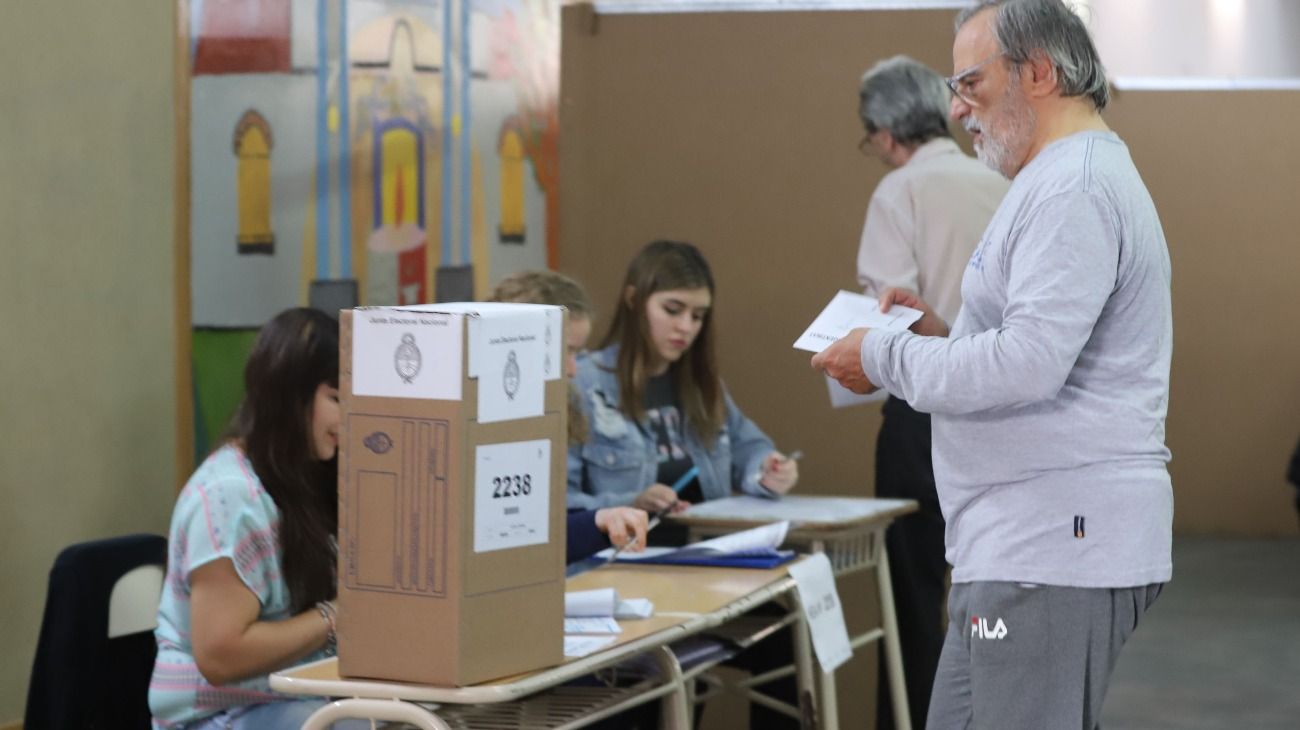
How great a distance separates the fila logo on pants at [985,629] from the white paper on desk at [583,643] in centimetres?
55

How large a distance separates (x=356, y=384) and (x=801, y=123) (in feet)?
10.7

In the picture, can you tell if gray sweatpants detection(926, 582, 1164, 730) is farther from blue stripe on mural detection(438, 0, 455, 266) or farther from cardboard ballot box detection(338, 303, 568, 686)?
blue stripe on mural detection(438, 0, 455, 266)

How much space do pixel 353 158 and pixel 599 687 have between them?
178 centimetres

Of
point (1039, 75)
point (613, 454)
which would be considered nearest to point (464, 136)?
point (613, 454)

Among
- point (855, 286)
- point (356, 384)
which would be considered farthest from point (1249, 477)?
point (356, 384)

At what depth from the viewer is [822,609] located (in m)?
3.18

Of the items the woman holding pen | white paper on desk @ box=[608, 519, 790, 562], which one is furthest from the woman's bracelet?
the woman holding pen

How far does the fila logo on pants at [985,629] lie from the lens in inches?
77.5

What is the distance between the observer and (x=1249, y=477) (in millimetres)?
7848

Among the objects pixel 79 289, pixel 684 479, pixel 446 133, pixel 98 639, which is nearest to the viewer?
pixel 98 639

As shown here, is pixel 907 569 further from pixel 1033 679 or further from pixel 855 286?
pixel 1033 679

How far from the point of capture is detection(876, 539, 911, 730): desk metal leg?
375 centimetres

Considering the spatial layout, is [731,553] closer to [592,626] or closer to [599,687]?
[599,687]

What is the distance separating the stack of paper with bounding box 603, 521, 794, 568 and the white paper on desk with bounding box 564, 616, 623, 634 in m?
0.64
